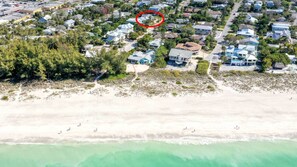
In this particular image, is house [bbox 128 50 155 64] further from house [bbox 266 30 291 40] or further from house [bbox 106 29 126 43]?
house [bbox 266 30 291 40]

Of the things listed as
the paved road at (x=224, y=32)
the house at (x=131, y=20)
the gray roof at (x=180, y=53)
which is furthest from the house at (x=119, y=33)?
the paved road at (x=224, y=32)

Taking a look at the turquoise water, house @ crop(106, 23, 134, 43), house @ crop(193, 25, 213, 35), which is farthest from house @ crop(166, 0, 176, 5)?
the turquoise water

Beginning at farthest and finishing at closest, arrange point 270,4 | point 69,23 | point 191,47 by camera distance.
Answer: point 270,4 → point 69,23 → point 191,47

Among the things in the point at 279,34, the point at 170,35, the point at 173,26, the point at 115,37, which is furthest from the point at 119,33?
the point at 279,34

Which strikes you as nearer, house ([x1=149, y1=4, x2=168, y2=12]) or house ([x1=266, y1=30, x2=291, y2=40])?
house ([x1=266, y1=30, x2=291, y2=40])

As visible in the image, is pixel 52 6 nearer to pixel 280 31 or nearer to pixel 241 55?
pixel 241 55

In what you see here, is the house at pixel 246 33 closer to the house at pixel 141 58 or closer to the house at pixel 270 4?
the house at pixel 141 58

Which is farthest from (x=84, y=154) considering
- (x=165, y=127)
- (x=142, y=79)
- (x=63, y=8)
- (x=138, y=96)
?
(x=63, y=8)
